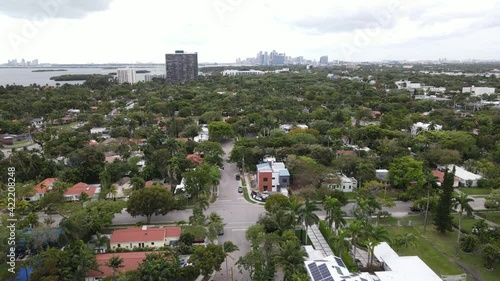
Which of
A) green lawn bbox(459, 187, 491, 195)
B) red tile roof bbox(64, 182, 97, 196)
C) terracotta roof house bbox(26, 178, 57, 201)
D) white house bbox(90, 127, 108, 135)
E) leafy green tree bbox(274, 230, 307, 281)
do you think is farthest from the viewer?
white house bbox(90, 127, 108, 135)

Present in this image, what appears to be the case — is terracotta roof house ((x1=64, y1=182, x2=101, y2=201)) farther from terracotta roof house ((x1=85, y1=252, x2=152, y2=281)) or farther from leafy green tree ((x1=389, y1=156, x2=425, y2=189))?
leafy green tree ((x1=389, y1=156, x2=425, y2=189))

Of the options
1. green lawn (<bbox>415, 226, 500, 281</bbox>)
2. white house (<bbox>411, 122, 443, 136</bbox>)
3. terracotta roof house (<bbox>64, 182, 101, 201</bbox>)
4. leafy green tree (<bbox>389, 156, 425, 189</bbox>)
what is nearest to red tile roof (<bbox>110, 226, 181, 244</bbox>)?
terracotta roof house (<bbox>64, 182, 101, 201</bbox>)

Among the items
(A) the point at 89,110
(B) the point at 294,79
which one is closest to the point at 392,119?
(A) the point at 89,110

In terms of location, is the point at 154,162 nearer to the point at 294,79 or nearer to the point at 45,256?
the point at 45,256

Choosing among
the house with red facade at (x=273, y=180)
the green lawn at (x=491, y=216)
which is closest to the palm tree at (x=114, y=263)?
the house with red facade at (x=273, y=180)

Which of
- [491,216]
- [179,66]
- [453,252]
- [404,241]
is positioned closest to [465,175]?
[491,216]

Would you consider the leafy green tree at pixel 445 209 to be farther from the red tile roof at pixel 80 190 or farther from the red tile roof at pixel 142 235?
the red tile roof at pixel 80 190
